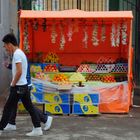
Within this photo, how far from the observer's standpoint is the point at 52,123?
912cm

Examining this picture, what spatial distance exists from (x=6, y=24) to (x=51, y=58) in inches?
104

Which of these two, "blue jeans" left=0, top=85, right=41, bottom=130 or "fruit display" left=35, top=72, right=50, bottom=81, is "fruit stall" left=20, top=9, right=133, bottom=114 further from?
"blue jeans" left=0, top=85, right=41, bottom=130

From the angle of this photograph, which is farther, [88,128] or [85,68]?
[85,68]

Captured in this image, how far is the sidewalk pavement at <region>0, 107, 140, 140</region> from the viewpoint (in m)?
8.07

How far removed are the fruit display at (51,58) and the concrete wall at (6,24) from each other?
1717mm

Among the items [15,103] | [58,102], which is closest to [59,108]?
[58,102]

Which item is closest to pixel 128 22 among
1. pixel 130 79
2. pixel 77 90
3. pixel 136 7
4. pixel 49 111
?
pixel 130 79

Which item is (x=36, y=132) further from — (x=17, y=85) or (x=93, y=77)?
(x=93, y=77)

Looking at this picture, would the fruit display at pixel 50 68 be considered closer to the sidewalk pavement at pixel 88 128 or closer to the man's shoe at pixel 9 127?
the sidewalk pavement at pixel 88 128

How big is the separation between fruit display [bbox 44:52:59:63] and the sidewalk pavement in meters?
1.69

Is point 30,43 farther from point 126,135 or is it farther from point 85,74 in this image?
point 126,135

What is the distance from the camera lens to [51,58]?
11086mm

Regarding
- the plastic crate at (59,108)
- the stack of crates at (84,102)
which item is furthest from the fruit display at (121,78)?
the plastic crate at (59,108)

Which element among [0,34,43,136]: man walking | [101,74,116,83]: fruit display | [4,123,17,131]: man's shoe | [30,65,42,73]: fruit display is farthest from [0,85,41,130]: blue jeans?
[101,74,116,83]: fruit display
